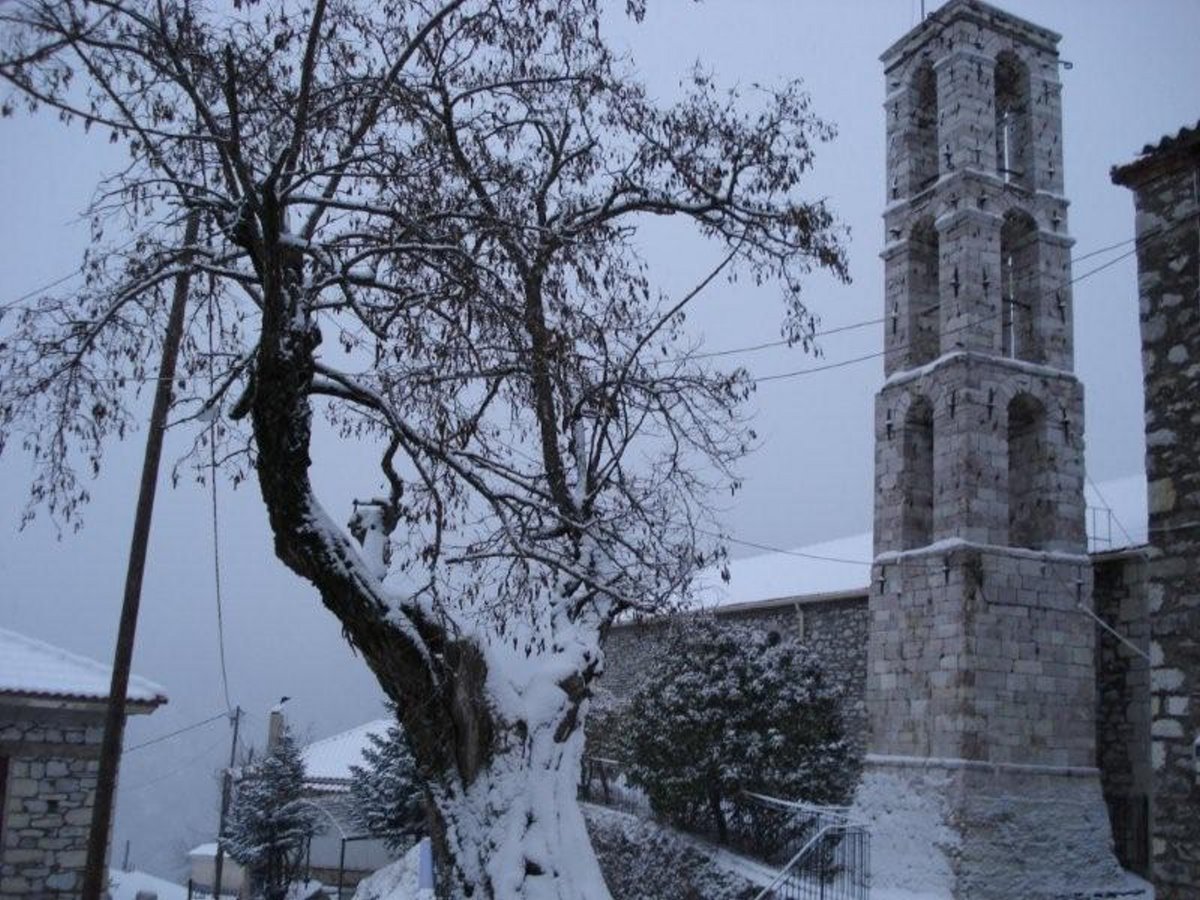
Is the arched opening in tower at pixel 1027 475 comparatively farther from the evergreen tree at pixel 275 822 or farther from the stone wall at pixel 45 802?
the evergreen tree at pixel 275 822

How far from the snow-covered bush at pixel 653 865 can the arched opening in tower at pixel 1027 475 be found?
20.1 ft

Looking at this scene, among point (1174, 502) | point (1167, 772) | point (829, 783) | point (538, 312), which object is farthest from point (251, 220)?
point (829, 783)

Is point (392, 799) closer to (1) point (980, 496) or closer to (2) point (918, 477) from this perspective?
(2) point (918, 477)

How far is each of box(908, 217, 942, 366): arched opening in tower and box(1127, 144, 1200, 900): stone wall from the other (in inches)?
315

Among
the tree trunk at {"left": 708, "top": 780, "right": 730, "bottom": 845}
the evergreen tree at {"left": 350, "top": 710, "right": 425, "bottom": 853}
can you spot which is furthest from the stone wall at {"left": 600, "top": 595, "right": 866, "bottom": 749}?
the evergreen tree at {"left": 350, "top": 710, "right": 425, "bottom": 853}

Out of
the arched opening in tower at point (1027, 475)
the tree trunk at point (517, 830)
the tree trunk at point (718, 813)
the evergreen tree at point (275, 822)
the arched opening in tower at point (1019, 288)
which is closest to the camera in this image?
the tree trunk at point (517, 830)

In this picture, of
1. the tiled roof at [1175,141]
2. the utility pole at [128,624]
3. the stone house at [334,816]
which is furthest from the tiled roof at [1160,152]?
the stone house at [334,816]

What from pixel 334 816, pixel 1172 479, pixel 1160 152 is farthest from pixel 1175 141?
pixel 334 816

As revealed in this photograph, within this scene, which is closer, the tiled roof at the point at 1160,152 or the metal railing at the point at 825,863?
the tiled roof at the point at 1160,152

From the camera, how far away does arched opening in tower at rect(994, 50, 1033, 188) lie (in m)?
16.3

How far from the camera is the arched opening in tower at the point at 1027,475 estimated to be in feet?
49.2

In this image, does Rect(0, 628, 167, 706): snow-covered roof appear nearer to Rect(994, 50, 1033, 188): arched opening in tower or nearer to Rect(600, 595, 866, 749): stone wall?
Rect(600, 595, 866, 749): stone wall

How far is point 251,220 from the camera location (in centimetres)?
587

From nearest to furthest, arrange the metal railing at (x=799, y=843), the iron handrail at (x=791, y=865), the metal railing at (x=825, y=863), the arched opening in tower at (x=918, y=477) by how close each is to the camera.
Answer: the iron handrail at (x=791, y=865), the metal railing at (x=825, y=863), the metal railing at (x=799, y=843), the arched opening in tower at (x=918, y=477)
